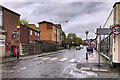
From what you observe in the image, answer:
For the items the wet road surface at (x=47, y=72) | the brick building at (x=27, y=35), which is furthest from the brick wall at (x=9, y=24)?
the brick building at (x=27, y=35)

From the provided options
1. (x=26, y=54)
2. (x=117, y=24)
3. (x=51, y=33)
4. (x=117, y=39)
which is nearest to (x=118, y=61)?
(x=117, y=39)

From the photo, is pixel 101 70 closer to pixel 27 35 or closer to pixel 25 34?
pixel 27 35

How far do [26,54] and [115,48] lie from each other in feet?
54.4

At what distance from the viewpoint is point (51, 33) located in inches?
2048

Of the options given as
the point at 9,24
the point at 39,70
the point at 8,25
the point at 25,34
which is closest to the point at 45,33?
the point at 25,34

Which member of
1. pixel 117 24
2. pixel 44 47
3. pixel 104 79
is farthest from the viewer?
pixel 44 47

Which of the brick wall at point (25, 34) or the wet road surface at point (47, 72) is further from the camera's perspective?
the brick wall at point (25, 34)

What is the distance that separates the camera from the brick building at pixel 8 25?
18141mm

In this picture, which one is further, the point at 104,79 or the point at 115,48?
the point at 115,48

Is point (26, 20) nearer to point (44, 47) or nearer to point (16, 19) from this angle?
point (44, 47)

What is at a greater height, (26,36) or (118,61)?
(26,36)

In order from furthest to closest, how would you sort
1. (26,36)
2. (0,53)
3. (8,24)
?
(26,36) → (8,24) → (0,53)

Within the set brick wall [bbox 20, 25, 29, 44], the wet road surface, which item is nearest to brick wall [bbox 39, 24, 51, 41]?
brick wall [bbox 20, 25, 29, 44]

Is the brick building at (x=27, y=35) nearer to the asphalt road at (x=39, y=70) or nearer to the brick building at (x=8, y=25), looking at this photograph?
the brick building at (x=8, y=25)
